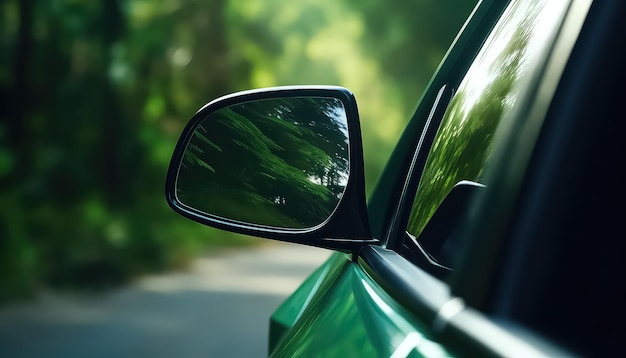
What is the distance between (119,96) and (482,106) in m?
19.0

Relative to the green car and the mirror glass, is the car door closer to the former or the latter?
the green car

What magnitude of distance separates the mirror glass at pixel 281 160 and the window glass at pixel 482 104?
17 centimetres

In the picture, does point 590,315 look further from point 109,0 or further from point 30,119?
point 30,119

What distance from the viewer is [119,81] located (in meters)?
20.2

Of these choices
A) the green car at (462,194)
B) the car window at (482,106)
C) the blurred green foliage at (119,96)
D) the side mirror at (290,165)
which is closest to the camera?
the green car at (462,194)

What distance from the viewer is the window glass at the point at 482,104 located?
1.74m

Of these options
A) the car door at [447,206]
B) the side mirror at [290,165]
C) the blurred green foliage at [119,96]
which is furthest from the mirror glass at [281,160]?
the blurred green foliage at [119,96]

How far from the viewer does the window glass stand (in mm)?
1736

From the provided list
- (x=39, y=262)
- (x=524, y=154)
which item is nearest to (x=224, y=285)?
(x=39, y=262)

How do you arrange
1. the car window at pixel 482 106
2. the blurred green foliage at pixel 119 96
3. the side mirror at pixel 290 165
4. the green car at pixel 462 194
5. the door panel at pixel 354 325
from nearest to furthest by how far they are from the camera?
the green car at pixel 462 194, the door panel at pixel 354 325, the car window at pixel 482 106, the side mirror at pixel 290 165, the blurred green foliage at pixel 119 96

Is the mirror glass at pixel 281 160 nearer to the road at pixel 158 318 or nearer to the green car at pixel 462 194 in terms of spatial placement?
the green car at pixel 462 194

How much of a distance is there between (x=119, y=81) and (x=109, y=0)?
2047 mm

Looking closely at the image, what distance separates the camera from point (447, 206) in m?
2.04

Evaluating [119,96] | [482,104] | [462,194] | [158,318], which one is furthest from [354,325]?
[119,96]
